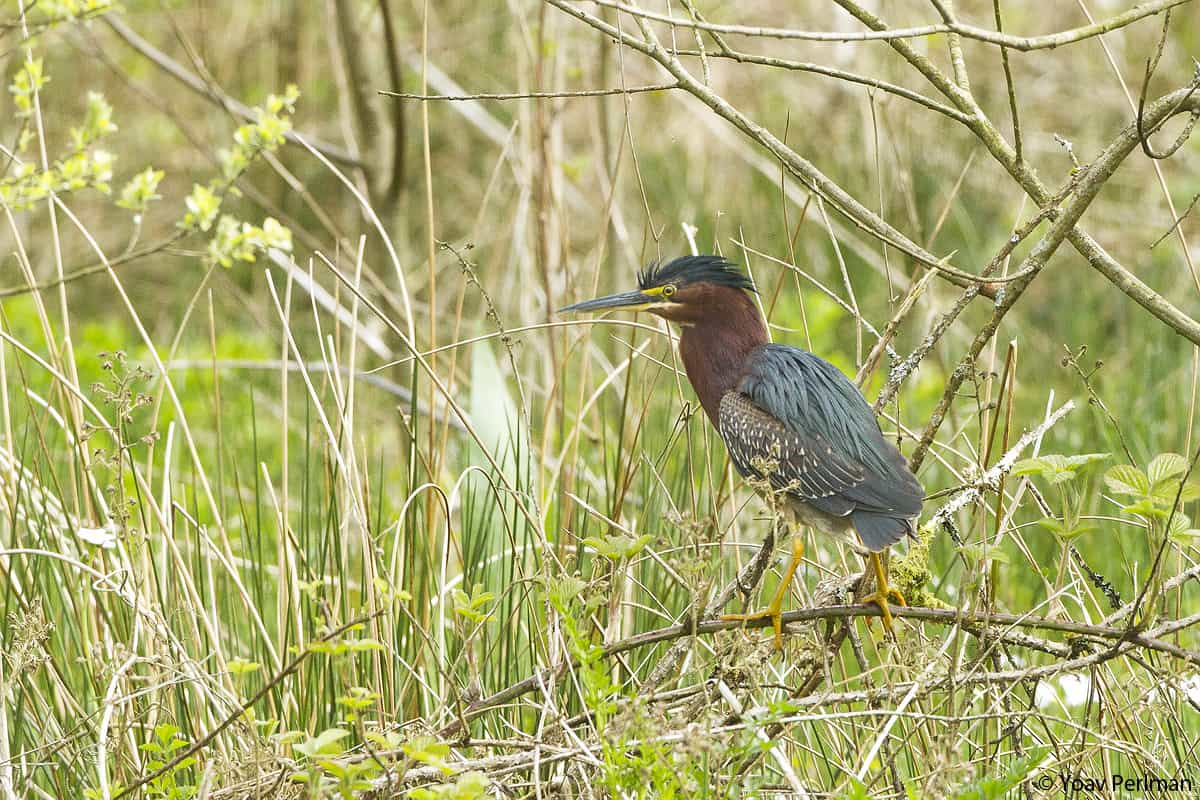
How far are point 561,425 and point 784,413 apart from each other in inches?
40.8

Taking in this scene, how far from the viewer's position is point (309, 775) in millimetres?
1964

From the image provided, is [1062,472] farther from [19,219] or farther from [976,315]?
[19,219]

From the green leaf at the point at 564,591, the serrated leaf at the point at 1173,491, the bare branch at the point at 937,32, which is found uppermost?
the bare branch at the point at 937,32

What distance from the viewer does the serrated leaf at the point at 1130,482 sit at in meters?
2.12

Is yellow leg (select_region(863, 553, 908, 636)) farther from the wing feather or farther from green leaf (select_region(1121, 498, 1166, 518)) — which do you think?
green leaf (select_region(1121, 498, 1166, 518))

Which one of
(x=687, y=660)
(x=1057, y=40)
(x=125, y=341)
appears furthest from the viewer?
(x=125, y=341)

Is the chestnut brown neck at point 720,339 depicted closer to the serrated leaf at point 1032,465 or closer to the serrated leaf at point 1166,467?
the serrated leaf at point 1032,465

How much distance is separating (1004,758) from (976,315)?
4.22 meters

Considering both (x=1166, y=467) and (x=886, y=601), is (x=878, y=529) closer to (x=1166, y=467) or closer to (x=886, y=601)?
(x=886, y=601)

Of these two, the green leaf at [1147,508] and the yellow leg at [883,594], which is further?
the yellow leg at [883,594]

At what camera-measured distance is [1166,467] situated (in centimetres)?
213

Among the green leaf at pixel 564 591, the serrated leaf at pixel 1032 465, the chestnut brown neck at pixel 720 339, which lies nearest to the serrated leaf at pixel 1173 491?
the serrated leaf at pixel 1032 465

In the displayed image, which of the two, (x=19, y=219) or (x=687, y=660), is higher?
(x=19, y=219)

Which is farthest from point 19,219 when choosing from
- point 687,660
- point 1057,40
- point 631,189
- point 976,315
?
point 1057,40
